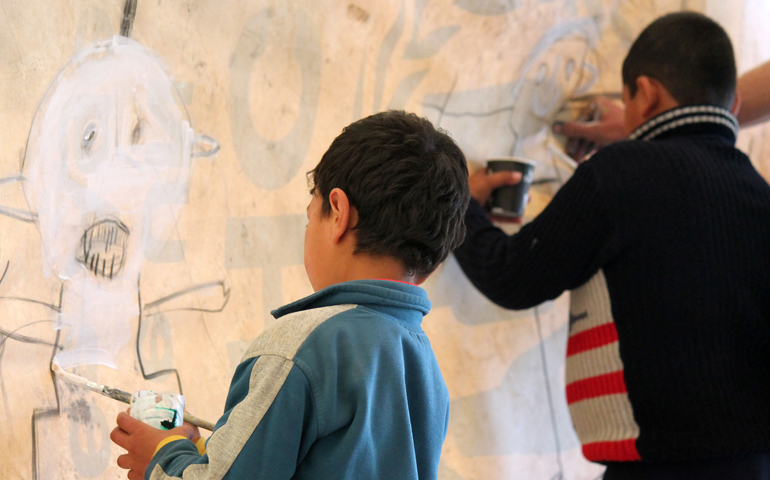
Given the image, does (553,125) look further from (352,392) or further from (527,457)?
(352,392)

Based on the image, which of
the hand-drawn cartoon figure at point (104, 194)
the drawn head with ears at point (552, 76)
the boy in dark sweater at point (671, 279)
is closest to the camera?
the hand-drawn cartoon figure at point (104, 194)

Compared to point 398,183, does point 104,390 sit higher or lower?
lower

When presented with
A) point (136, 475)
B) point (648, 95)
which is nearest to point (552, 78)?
point (648, 95)

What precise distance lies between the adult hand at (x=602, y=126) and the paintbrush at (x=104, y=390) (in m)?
1.09

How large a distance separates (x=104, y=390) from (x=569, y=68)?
124 centimetres

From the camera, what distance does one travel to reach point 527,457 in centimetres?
137

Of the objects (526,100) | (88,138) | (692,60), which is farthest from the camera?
(526,100)

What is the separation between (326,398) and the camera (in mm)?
616

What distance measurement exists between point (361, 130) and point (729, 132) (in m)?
0.74

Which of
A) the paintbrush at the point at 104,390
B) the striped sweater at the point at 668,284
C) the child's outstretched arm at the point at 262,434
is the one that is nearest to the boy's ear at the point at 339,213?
the child's outstretched arm at the point at 262,434

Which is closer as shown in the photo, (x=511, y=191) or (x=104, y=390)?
(x=104, y=390)

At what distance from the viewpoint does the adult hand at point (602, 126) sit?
4.81ft

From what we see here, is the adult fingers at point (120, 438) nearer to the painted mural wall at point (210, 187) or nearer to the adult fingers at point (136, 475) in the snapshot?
the adult fingers at point (136, 475)

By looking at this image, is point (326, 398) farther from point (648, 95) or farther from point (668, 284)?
point (648, 95)
